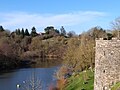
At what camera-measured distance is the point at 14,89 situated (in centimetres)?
4675

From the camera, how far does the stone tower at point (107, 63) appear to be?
42.1ft

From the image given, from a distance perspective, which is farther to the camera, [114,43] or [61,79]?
[61,79]

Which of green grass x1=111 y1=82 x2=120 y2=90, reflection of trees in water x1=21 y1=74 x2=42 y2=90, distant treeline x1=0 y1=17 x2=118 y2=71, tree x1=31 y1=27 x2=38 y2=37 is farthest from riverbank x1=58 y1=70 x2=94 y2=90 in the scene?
tree x1=31 y1=27 x2=38 y2=37

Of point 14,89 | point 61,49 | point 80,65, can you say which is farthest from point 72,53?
point 61,49

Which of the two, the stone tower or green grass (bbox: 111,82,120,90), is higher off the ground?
the stone tower

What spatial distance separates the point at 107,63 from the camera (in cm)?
1312

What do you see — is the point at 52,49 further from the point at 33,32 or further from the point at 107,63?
the point at 107,63

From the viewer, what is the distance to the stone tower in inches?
505

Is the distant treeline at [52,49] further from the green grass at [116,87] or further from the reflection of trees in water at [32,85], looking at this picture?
the green grass at [116,87]

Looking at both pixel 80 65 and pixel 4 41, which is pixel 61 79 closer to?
pixel 80 65

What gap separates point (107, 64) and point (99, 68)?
0.53m

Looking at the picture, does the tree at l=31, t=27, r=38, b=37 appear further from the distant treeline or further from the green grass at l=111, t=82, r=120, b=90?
the green grass at l=111, t=82, r=120, b=90

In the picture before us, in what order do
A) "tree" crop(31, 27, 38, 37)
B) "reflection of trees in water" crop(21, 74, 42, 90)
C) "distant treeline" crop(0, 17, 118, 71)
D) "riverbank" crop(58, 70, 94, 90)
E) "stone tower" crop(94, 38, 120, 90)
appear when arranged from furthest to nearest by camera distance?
"tree" crop(31, 27, 38, 37) < "distant treeline" crop(0, 17, 118, 71) < "reflection of trees in water" crop(21, 74, 42, 90) < "riverbank" crop(58, 70, 94, 90) < "stone tower" crop(94, 38, 120, 90)

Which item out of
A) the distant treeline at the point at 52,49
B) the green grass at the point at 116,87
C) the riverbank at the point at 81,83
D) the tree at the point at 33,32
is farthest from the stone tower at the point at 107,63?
the tree at the point at 33,32
